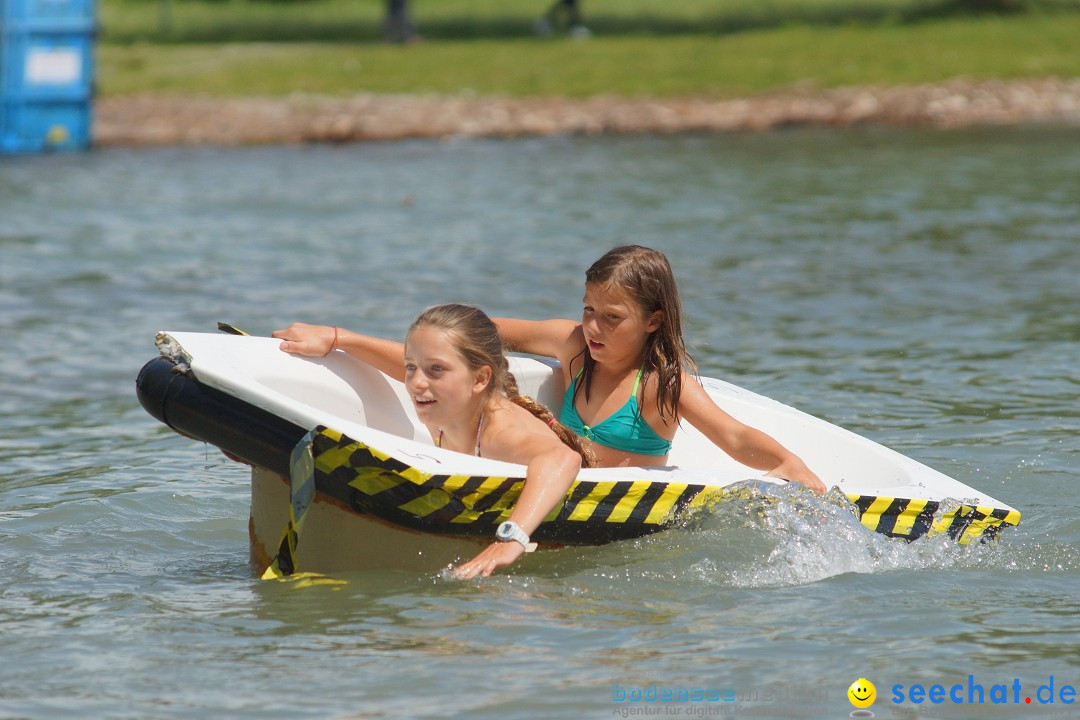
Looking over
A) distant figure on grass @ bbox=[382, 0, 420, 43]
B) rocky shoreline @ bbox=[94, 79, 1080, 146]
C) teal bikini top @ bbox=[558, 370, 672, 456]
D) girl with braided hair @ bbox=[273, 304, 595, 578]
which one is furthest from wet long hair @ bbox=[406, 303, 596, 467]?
distant figure on grass @ bbox=[382, 0, 420, 43]

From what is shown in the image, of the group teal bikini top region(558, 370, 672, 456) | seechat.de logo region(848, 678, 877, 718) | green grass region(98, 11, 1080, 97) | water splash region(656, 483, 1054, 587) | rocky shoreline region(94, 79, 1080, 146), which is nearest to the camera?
seechat.de logo region(848, 678, 877, 718)

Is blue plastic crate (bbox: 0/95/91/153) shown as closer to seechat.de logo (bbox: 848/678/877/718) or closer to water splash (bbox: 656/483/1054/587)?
water splash (bbox: 656/483/1054/587)

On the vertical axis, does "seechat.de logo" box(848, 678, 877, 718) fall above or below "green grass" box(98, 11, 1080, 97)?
below

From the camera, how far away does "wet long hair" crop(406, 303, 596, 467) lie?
4512 mm

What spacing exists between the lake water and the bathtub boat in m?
0.11

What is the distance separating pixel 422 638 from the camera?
4113mm

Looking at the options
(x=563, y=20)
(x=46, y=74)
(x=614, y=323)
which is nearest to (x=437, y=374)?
(x=614, y=323)

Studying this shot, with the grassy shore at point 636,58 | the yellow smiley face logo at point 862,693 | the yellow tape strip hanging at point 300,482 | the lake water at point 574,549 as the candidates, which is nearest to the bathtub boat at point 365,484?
the yellow tape strip hanging at point 300,482

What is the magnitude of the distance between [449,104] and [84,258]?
10461 millimetres

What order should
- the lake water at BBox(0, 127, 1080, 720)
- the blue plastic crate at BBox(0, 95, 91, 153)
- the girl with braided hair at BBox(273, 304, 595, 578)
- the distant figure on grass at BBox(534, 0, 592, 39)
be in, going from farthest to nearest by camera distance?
1. the distant figure on grass at BBox(534, 0, 592, 39)
2. the blue plastic crate at BBox(0, 95, 91, 153)
3. the girl with braided hair at BBox(273, 304, 595, 578)
4. the lake water at BBox(0, 127, 1080, 720)

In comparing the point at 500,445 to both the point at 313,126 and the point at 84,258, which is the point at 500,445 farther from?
the point at 313,126

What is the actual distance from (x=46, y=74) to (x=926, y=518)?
16.2 metres

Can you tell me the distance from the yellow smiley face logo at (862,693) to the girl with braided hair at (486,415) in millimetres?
1089

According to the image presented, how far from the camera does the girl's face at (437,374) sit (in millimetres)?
4492
